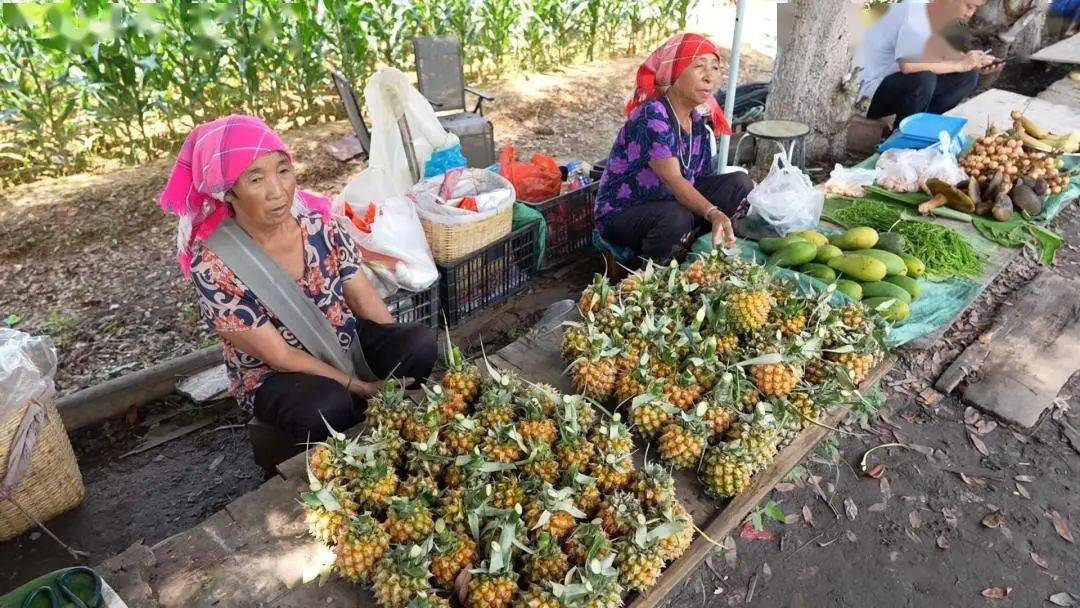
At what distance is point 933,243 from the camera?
12.4 feet

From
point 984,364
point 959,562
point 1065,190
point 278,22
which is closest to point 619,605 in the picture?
point 959,562

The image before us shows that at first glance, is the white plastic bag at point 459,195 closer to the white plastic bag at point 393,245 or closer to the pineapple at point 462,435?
the white plastic bag at point 393,245

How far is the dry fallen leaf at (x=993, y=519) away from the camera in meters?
2.93

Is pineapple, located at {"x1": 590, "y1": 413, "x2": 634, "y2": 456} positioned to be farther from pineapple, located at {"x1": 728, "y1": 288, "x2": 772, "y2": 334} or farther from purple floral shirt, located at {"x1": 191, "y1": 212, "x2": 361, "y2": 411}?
purple floral shirt, located at {"x1": 191, "y1": 212, "x2": 361, "y2": 411}

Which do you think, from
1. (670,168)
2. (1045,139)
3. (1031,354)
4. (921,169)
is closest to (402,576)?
(670,168)

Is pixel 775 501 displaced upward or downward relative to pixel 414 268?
downward

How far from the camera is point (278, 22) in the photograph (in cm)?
674

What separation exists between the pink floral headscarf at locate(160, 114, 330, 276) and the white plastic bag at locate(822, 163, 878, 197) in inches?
152

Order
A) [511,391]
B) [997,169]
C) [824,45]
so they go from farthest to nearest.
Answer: [824,45], [997,169], [511,391]

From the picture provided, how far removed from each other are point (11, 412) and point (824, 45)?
19.7 feet

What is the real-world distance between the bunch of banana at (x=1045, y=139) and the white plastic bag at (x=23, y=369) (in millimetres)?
6072

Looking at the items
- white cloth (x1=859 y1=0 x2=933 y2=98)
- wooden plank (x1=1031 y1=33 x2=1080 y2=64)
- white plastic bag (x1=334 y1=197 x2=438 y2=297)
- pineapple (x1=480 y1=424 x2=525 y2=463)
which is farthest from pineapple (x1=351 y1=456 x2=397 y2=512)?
wooden plank (x1=1031 y1=33 x2=1080 y2=64)

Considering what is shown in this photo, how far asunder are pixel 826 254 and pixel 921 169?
182cm

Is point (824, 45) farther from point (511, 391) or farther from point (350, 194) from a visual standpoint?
point (511, 391)
